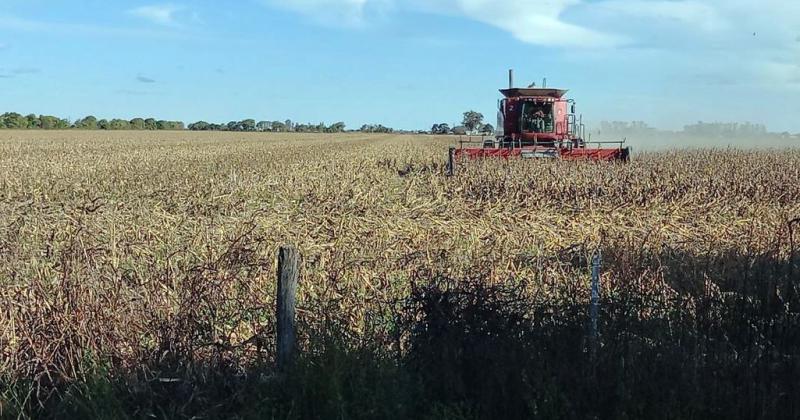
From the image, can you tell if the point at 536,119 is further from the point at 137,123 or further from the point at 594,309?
the point at 137,123

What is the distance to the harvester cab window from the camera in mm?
22453

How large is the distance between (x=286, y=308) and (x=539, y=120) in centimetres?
1943

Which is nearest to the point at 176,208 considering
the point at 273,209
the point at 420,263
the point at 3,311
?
the point at 273,209

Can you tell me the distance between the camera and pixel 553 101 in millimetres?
22328

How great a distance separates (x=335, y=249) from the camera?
290 inches

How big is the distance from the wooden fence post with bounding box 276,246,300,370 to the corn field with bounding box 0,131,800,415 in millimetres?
150

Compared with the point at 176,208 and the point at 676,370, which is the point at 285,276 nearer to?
the point at 676,370

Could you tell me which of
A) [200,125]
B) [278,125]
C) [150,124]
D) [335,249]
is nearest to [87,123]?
[150,124]

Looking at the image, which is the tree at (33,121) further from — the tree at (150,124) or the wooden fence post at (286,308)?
the wooden fence post at (286,308)

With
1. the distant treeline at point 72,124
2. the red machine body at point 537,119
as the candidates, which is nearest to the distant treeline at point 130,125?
the distant treeline at point 72,124

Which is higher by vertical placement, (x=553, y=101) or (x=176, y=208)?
(x=553, y=101)

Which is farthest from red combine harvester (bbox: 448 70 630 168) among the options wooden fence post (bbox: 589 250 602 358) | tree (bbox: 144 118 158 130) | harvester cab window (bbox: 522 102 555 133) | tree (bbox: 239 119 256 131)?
tree (bbox: 239 119 256 131)

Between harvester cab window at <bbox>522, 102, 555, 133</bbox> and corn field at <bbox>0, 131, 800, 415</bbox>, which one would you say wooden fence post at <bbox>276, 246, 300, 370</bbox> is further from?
harvester cab window at <bbox>522, 102, 555, 133</bbox>

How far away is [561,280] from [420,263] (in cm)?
138
